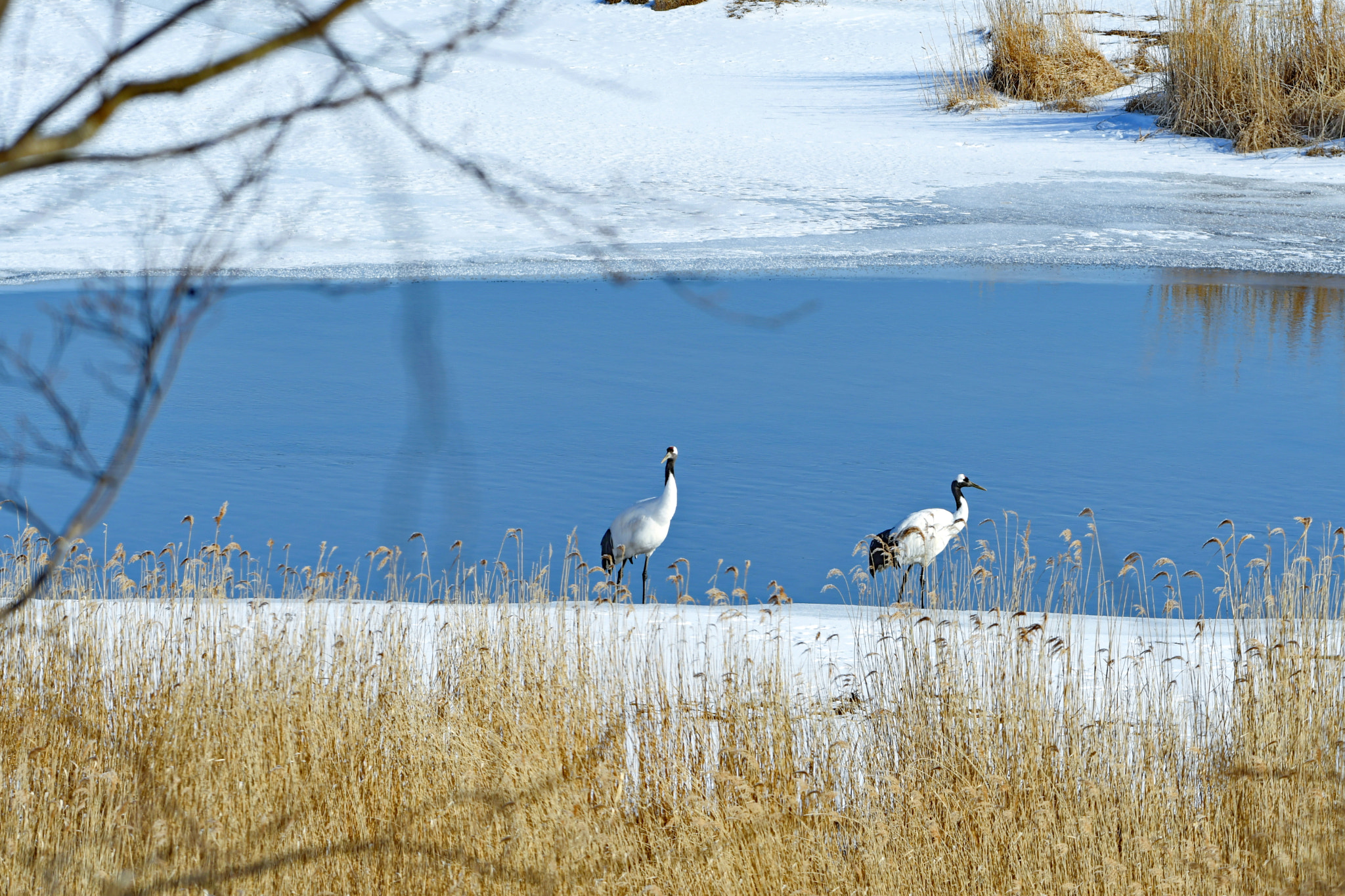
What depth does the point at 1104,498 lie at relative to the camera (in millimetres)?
6824

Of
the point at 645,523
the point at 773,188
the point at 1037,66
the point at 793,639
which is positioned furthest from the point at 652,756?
the point at 1037,66

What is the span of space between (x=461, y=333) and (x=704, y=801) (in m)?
7.11

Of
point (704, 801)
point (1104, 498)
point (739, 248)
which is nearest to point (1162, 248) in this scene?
point (739, 248)

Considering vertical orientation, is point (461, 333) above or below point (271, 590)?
above

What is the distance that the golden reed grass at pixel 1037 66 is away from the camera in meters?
16.6

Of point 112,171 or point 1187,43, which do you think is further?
point 1187,43

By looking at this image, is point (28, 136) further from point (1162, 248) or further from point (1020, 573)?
point (1162, 248)

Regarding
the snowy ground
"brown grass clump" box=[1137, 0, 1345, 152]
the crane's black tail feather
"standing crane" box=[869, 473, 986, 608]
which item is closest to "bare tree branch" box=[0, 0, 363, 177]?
the crane's black tail feather

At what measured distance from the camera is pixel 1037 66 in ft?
Answer: 54.9

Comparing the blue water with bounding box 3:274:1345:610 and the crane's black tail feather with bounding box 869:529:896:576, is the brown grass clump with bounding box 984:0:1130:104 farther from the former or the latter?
the crane's black tail feather with bounding box 869:529:896:576

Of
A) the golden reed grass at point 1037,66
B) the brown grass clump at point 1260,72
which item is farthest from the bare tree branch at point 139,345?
the golden reed grass at point 1037,66

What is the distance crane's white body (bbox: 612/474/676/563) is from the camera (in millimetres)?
6133

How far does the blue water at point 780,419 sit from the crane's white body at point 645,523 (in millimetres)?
347

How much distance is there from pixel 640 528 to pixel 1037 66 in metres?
13.1
